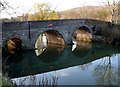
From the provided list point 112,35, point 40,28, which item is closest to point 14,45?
point 40,28

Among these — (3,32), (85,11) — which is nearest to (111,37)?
(3,32)

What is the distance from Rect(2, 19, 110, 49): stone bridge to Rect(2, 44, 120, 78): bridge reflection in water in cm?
111

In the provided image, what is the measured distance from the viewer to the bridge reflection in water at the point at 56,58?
47.6ft

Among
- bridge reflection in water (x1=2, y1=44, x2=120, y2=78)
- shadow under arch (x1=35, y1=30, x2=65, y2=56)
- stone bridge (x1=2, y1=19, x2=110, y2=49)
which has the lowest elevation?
bridge reflection in water (x1=2, y1=44, x2=120, y2=78)

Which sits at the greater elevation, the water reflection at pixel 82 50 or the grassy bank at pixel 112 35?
the grassy bank at pixel 112 35

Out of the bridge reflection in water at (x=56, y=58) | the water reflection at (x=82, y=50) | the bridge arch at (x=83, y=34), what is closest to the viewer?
the bridge reflection in water at (x=56, y=58)

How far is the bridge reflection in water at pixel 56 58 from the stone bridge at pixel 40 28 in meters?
1.11

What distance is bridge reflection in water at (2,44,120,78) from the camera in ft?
47.6

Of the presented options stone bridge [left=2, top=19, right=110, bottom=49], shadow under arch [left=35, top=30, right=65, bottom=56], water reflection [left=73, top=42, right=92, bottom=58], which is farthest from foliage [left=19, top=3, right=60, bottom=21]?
water reflection [left=73, top=42, right=92, bottom=58]

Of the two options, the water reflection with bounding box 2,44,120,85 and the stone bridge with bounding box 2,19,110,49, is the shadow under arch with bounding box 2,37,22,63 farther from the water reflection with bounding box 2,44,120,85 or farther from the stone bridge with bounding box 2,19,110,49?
the stone bridge with bounding box 2,19,110,49

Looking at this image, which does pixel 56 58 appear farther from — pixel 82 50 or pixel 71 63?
pixel 82 50

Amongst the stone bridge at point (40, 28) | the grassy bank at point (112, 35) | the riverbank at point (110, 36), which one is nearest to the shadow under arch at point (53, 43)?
the stone bridge at point (40, 28)

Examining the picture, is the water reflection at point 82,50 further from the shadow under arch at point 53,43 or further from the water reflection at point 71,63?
the shadow under arch at point 53,43

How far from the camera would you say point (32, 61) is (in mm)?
16547
